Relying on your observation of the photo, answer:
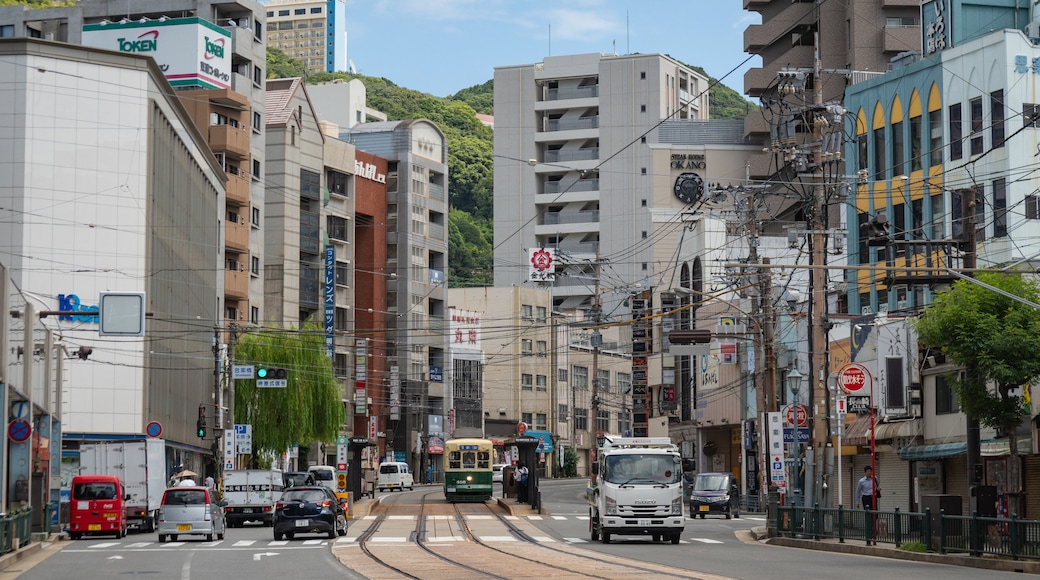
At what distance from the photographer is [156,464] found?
1946 inches

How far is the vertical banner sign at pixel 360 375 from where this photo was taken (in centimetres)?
11012

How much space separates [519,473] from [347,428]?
2074 inches

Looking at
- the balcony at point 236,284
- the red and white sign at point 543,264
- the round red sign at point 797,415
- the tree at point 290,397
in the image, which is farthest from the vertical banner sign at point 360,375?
the round red sign at point 797,415

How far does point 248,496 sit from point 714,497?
1797cm

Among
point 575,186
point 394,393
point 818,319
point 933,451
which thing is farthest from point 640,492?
point 575,186

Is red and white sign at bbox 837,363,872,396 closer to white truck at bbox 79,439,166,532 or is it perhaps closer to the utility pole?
the utility pole

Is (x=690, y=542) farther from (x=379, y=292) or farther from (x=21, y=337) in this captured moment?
(x=379, y=292)

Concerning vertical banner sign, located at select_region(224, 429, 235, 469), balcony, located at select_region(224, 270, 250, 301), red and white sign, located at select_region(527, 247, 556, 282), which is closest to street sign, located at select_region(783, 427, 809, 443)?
vertical banner sign, located at select_region(224, 429, 235, 469)

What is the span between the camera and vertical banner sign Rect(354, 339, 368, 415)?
361 ft

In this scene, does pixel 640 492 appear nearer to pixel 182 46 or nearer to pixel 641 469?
pixel 641 469

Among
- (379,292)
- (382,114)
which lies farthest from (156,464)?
(382,114)

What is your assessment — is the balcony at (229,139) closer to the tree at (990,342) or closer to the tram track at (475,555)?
the tram track at (475,555)

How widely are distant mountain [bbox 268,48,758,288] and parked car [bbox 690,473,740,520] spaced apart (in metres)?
78.5

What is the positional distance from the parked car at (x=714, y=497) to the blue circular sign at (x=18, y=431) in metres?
27.6
